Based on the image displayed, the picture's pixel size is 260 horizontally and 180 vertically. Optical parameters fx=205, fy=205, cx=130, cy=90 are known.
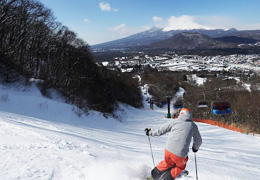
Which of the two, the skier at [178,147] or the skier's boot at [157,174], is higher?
the skier at [178,147]

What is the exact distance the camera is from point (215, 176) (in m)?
4.14

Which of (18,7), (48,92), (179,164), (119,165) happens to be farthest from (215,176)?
(18,7)

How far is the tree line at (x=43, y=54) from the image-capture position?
18.2 meters

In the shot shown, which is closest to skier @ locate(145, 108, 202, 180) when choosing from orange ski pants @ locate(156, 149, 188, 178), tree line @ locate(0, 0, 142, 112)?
orange ski pants @ locate(156, 149, 188, 178)

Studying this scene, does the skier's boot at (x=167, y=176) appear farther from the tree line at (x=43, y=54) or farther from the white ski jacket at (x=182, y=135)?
the tree line at (x=43, y=54)

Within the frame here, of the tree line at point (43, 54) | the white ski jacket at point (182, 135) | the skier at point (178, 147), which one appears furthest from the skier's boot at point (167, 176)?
the tree line at point (43, 54)

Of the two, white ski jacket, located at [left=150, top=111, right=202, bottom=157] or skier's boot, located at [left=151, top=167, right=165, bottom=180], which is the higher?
white ski jacket, located at [left=150, top=111, right=202, bottom=157]

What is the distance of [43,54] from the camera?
23.4m

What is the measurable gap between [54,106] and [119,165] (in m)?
10.3

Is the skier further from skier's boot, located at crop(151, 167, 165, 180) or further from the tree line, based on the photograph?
the tree line

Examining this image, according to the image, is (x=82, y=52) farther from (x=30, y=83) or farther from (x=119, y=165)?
(x=119, y=165)

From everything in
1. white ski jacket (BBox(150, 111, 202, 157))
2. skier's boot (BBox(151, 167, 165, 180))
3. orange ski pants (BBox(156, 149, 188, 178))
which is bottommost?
skier's boot (BBox(151, 167, 165, 180))

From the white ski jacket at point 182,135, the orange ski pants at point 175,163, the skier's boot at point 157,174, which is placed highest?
the white ski jacket at point 182,135

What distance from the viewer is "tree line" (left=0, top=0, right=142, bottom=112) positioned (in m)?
18.2
